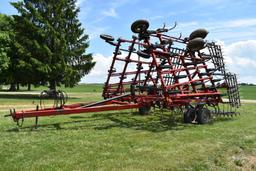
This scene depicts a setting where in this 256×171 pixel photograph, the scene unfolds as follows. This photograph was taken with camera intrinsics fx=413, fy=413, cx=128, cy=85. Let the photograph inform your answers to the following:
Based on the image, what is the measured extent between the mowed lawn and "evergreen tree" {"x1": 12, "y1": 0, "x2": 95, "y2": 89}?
23834mm

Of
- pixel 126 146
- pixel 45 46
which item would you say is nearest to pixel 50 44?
pixel 45 46

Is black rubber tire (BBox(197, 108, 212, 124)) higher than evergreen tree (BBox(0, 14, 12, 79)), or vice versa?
evergreen tree (BBox(0, 14, 12, 79))

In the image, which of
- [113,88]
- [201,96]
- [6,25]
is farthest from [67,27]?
[201,96]

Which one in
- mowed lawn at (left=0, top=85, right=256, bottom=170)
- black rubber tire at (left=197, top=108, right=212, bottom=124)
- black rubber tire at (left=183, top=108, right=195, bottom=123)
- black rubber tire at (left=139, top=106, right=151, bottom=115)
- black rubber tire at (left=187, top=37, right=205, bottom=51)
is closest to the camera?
mowed lawn at (left=0, top=85, right=256, bottom=170)

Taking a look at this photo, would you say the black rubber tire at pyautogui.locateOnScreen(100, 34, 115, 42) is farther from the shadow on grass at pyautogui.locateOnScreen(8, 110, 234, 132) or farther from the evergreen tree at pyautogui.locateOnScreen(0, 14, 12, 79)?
the evergreen tree at pyautogui.locateOnScreen(0, 14, 12, 79)

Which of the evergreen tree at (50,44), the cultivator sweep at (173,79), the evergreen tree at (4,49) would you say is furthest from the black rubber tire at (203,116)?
the evergreen tree at (4,49)

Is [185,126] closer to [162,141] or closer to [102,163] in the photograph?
[162,141]

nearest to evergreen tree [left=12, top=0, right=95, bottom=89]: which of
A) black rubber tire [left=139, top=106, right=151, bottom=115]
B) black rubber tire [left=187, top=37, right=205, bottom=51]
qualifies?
black rubber tire [left=139, top=106, right=151, bottom=115]

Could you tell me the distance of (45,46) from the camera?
37.0m

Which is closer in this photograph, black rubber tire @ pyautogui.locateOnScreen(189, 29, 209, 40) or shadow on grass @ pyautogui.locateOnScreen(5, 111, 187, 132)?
shadow on grass @ pyautogui.locateOnScreen(5, 111, 187, 132)

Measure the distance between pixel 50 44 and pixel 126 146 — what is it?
3124cm

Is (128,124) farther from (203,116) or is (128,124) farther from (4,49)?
(4,49)

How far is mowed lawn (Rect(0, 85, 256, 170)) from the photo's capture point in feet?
24.5

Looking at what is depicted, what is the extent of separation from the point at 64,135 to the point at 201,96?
19.0 ft
